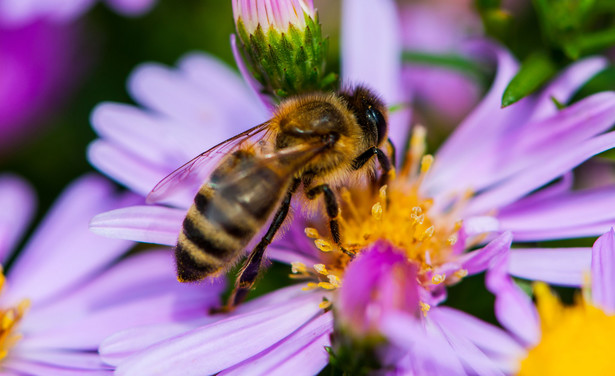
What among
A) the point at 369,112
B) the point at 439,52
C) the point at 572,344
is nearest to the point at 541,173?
the point at 369,112

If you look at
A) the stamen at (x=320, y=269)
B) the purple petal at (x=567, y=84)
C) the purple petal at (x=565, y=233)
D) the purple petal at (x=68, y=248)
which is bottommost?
the purple petal at (x=565, y=233)

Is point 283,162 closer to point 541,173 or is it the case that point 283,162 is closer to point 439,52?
point 541,173

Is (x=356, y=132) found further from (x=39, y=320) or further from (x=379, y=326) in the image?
(x=39, y=320)

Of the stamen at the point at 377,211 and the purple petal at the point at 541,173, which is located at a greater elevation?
the stamen at the point at 377,211

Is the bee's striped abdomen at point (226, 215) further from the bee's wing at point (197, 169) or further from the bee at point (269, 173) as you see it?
the bee's wing at point (197, 169)

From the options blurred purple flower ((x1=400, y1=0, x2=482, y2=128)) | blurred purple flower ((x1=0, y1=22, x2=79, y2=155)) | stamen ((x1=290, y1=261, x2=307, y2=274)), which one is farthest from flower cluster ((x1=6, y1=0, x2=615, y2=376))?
→ blurred purple flower ((x1=0, y1=22, x2=79, y2=155))

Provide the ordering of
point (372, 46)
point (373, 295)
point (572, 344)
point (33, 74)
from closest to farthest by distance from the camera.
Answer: point (373, 295), point (572, 344), point (372, 46), point (33, 74)

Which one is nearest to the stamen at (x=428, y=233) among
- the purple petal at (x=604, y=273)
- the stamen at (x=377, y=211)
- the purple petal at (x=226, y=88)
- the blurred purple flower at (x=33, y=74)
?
the stamen at (x=377, y=211)
